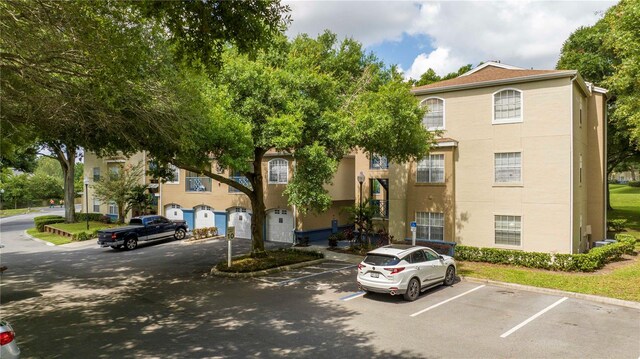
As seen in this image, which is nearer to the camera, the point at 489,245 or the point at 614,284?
the point at 614,284

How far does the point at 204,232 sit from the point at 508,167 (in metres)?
20.8

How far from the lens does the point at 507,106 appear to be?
1989 cm

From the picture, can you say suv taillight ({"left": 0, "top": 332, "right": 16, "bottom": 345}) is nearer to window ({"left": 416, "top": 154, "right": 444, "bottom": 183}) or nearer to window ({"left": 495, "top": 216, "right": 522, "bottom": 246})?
window ({"left": 416, "top": 154, "right": 444, "bottom": 183})

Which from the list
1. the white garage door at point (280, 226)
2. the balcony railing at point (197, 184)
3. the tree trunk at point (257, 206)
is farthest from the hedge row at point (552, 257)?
the balcony railing at point (197, 184)

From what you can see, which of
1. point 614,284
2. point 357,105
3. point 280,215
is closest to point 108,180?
point 280,215

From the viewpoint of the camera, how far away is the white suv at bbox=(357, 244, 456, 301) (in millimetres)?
12766

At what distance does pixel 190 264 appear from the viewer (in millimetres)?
20109

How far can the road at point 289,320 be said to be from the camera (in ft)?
29.7

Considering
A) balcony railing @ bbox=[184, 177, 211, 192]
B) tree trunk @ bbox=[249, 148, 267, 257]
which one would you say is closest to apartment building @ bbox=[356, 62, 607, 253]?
tree trunk @ bbox=[249, 148, 267, 257]

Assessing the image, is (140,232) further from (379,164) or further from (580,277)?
(580,277)

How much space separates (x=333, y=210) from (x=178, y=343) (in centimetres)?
1953

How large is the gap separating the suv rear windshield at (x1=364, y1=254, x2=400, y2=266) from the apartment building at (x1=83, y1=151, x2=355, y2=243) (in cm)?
1014

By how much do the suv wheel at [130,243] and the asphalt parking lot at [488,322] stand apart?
1437 cm

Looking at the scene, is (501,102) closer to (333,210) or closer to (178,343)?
(333,210)
